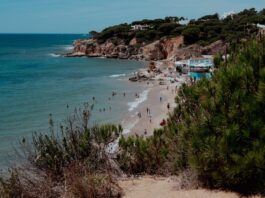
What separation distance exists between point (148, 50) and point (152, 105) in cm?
4440

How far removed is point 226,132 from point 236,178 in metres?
0.72

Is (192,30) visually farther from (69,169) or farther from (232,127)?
(232,127)

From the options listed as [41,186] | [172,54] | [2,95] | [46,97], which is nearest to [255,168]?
[41,186]

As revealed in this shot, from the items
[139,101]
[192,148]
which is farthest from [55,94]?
[192,148]

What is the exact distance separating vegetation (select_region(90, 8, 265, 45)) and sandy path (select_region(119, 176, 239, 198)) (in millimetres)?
56607

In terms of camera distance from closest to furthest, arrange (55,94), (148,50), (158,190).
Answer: (158,190) < (55,94) < (148,50)

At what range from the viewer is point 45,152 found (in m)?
8.74

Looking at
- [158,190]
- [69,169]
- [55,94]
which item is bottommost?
[55,94]

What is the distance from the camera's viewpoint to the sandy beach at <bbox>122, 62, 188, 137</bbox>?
2879 cm

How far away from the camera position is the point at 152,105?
3731 centimetres

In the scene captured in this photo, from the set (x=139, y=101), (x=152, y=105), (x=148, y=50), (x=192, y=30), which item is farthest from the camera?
(x=148, y=50)

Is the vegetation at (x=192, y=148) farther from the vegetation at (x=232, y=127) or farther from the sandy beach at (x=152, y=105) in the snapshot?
the sandy beach at (x=152, y=105)

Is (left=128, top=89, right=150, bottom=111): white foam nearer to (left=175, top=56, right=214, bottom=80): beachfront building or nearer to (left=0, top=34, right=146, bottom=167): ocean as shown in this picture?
(left=0, top=34, right=146, bottom=167): ocean

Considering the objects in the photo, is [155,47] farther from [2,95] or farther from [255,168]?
[255,168]
